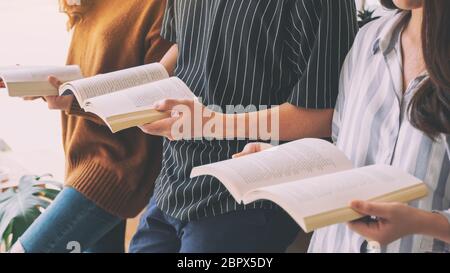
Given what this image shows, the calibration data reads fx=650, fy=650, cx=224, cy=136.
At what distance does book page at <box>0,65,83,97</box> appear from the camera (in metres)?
1.50

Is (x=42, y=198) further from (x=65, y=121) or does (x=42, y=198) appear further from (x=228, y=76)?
(x=228, y=76)

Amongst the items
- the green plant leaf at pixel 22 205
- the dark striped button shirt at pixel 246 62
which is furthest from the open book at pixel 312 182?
the green plant leaf at pixel 22 205

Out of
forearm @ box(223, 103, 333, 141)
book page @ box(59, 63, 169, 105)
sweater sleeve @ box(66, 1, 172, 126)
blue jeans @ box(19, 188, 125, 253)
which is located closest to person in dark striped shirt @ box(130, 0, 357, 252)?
forearm @ box(223, 103, 333, 141)

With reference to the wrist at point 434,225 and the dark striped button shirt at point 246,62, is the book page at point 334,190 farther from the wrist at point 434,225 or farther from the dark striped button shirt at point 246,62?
the dark striped button shirt at point 246,62

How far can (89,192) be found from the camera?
1657mm

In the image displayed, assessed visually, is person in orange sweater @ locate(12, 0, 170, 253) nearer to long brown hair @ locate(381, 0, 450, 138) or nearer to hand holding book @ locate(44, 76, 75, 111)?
hand holding book @ locate(44, 76, 75, 111)

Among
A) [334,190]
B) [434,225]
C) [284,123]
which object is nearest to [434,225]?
[434,225]

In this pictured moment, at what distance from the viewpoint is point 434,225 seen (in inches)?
38.7

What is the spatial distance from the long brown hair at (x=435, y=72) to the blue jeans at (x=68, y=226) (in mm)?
925

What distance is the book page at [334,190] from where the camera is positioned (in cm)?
90

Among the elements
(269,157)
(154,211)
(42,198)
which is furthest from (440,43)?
(42,198)

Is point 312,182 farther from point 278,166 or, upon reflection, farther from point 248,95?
point 248,95

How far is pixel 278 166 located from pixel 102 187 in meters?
0.74

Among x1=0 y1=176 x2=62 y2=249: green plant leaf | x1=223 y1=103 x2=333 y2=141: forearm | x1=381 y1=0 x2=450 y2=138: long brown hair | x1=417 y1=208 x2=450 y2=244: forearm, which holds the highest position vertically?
x1=381 y1=0 x2=450 y2=138: long brown hair
